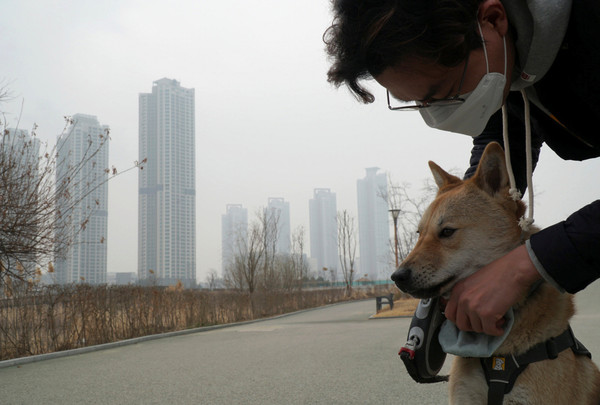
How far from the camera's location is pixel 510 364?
163cm

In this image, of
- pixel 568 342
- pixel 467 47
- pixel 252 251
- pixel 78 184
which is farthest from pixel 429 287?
pixel 252 251

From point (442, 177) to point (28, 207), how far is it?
365 inches

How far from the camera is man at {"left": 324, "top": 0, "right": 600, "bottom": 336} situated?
1285mm

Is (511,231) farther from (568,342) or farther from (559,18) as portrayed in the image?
(559,18)

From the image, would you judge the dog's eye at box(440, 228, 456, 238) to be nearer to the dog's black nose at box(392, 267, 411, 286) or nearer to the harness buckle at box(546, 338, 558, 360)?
the dog's black nose at box(392, 267, 411, 286)

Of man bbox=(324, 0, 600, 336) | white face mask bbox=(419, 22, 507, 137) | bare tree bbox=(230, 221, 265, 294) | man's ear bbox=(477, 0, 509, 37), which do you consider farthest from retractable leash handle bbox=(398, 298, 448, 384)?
bare tree bbox=(230, 221, 265, 294)

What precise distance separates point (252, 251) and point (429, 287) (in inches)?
1111

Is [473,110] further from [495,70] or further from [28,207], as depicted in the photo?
[28,207]

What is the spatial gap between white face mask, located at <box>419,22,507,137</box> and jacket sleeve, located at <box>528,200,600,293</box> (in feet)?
1.56

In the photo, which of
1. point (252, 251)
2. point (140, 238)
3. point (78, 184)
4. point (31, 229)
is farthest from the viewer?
point (140, 238)

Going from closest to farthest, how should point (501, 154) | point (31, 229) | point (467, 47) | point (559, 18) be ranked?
point (559, 18)
point (467, 47)
point (501, 154)
point (31, 229)

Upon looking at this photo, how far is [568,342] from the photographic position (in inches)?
65.9

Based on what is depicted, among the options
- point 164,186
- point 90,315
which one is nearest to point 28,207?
point 90,315

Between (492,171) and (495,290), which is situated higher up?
(492,171)
